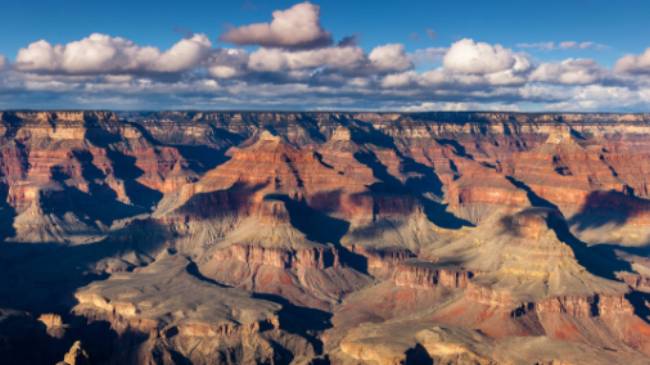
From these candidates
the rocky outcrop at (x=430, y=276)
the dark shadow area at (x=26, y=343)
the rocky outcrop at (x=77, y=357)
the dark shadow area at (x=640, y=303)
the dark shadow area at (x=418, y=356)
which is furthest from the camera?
the rocky outcrop at (x=430, y=276)

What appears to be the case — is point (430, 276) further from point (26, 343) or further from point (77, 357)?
point (26, 343)

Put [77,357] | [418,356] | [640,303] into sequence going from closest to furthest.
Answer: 1. [77,357]
2. [418,356]
3. [640,303]

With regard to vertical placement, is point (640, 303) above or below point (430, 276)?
below

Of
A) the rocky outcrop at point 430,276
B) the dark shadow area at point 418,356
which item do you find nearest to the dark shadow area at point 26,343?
the dark shadow area at point 418,356

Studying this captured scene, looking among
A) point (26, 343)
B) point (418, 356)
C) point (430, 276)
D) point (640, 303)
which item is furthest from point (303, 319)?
point (640, 303)

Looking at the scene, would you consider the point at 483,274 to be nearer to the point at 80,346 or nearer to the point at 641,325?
the point at 641,325

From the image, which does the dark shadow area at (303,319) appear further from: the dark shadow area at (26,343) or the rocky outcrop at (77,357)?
the rocky outcrop at (77,357)

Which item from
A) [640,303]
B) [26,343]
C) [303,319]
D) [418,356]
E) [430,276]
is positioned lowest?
[303,319]

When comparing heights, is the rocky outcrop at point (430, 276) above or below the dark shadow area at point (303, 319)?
above

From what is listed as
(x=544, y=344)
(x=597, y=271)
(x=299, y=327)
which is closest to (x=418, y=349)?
(x=544, y=344)
